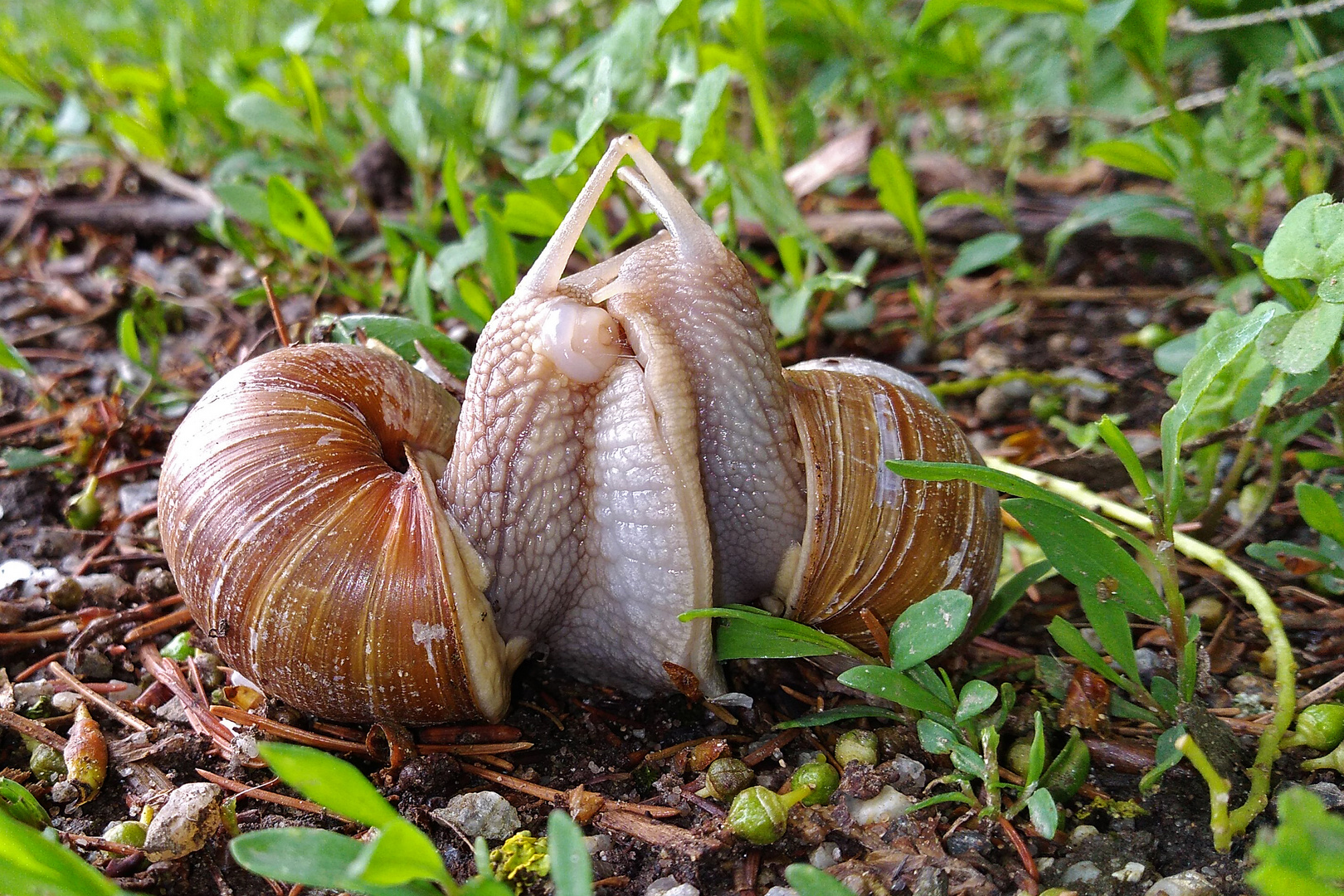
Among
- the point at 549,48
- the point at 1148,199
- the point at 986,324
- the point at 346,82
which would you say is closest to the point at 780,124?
the point at 549,48

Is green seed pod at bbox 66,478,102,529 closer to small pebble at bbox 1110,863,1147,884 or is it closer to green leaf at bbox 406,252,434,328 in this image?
green leaf at bbox 406,252,434,328

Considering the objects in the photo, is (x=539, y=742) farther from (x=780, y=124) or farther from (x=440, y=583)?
(x=780, y=124)

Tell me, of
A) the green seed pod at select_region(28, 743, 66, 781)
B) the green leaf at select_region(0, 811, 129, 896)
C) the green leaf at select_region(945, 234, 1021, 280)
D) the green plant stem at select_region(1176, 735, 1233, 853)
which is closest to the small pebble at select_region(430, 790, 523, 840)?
the green leaf at select_region(0, 811, 129, 896)

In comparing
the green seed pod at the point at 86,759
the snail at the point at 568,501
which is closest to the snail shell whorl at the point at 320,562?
the snail at the point at 568,501

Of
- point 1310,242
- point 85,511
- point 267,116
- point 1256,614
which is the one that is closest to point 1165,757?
point 1256,614

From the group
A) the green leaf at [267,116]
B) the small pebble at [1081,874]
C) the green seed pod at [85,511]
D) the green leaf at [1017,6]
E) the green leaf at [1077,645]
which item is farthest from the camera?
the green leaf at [267,116]

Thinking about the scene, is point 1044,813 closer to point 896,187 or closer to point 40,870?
point 40,870

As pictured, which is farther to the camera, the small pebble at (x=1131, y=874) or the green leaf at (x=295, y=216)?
the green leaf at (x=295, y=216)

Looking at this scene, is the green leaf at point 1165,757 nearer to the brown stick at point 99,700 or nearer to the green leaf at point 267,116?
the brown stick at point 99,700
